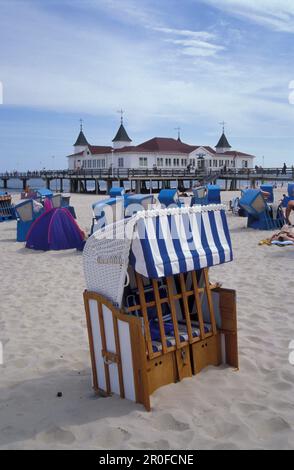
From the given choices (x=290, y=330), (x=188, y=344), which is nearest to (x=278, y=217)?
(x=290, y=330)

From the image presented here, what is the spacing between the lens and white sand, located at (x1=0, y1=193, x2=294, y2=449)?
2.80 m

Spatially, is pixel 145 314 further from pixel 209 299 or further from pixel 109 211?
pixel 109 211

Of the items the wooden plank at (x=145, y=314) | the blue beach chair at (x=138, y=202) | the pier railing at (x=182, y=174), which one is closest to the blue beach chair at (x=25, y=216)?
the blue beach chair at (x=138, y=202)

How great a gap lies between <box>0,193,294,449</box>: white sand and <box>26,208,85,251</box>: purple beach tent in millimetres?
4247

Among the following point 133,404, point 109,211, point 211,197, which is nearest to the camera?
point 133,404

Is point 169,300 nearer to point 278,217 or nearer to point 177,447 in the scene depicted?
point 177,447

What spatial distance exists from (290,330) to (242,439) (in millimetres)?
2059

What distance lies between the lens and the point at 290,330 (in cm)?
459

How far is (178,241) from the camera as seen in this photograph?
327cm

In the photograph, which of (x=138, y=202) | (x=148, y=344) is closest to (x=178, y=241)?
(x=148, y=344)

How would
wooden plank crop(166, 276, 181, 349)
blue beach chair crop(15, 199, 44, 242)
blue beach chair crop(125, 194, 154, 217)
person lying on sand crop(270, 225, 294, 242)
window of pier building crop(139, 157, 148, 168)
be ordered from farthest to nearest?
1. window of pier building crop(139, 157, 148, 168)
2. blue beach chair crop(15, 199, 44, 242)
3. blue beach chair crop(125, 194, 154, 217)
4. person lying on sand crop(270, 225, 294, 242)
5. wooden plank crop(166, 276, 181, 349)

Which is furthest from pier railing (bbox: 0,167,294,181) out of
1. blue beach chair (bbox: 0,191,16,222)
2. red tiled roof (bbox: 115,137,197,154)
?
blue beach chair (bbox: 0,191,16,222)

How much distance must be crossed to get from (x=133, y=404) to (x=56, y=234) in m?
7.46

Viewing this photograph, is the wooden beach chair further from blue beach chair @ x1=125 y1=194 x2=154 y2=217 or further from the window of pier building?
the window of pier building
